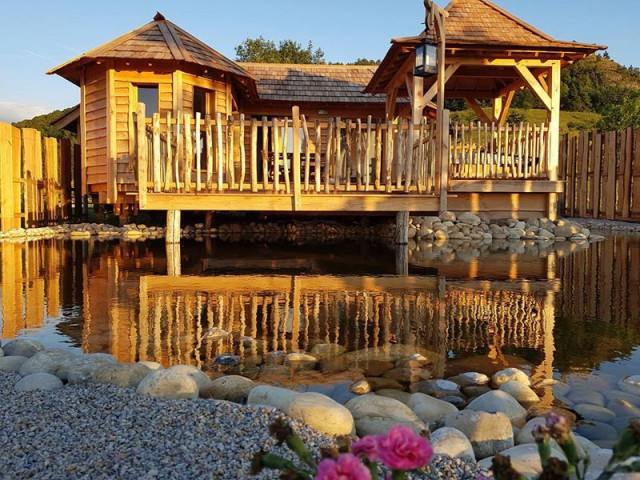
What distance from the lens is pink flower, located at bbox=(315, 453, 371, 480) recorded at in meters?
1.22

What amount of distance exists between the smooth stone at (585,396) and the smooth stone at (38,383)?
10.6 ft

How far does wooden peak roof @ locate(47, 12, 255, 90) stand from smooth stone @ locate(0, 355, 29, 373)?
11.3 meters

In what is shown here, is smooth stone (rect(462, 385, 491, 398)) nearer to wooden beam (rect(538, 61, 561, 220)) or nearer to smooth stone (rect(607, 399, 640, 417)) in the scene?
smooth stone (rect(607, 399, 640, 417))

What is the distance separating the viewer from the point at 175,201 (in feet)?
36.6

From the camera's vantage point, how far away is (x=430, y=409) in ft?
11.7

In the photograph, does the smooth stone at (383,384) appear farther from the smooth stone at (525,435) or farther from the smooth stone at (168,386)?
the smooth stone at (168,386)

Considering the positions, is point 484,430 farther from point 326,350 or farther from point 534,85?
point 534,85

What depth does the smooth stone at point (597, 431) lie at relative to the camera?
11.2ft

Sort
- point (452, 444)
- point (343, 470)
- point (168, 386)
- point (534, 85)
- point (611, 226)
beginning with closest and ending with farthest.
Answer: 1. point (343, 470)
2. point (452, 444)
3. point (168, 386)
4. point (534, 85)
5. point (611, 226)

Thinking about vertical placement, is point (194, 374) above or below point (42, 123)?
below

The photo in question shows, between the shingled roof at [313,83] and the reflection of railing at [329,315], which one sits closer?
the reflection of railing at [329,315]

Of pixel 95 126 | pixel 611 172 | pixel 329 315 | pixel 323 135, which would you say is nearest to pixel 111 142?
pixel 95 126

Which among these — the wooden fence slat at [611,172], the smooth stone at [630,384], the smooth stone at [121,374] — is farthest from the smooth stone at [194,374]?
the wooden fence slat at [611,172]

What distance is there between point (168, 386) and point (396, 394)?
57.1 inches
